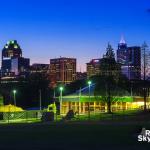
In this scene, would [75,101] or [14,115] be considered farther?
[75,101]

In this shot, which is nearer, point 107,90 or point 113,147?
point 113,147

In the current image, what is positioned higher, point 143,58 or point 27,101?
point 143,58

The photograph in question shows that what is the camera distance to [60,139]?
32594 millimetres

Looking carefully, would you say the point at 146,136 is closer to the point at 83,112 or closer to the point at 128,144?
the point at 128,144

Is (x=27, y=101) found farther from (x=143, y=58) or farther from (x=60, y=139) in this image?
(x=60, y=139)

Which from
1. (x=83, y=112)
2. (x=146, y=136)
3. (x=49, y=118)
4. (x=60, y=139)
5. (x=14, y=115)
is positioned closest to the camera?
(x=146, y=136)

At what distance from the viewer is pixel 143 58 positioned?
9912 centimetres

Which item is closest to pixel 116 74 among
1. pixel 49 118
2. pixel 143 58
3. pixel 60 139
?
pixel 143 58

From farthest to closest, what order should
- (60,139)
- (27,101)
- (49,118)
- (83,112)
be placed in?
(27,101) → (83,112) → (49,118) → (60,139)

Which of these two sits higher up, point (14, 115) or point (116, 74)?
point (116, 74)

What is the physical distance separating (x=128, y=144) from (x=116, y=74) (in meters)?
71.2

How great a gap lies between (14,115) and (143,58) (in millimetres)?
35048

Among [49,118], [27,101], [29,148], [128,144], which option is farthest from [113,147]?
[27,101]

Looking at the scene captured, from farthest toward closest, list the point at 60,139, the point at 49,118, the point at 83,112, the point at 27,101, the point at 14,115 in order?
the point at 27,101
the point at 83,112
the point at 14,115
the point at 49,118
the point at 60,139
